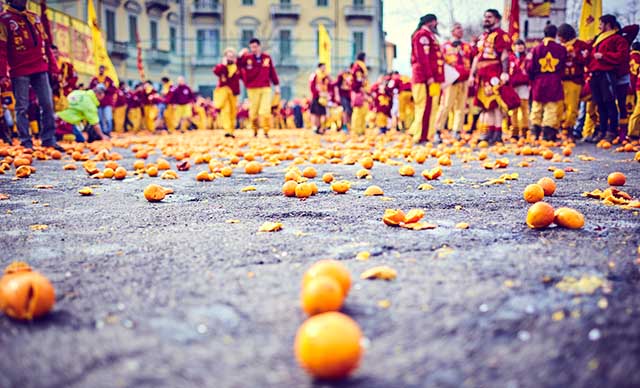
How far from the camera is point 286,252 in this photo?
2.24 m

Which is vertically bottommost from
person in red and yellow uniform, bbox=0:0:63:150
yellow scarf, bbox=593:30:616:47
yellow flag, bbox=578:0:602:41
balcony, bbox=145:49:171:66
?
person in red and yellow uniform, bbox=0:0:63:150

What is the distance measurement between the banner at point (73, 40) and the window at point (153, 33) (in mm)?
19248

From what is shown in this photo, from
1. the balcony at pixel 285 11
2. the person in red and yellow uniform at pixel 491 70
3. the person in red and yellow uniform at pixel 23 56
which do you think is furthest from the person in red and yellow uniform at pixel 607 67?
the balcony at pixel 285 11

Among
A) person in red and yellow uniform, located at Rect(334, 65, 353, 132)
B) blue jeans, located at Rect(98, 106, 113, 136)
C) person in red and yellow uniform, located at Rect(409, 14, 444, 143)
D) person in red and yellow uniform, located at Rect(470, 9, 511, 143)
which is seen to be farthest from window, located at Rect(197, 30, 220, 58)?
person in red and yellow uniform, located at Rect(470, 9, 511, 143)

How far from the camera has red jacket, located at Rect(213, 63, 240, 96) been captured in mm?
13133

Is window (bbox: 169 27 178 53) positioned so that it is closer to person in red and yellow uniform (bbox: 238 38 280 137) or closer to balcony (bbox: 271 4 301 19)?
balcony (bbox: 271 4 301 19)

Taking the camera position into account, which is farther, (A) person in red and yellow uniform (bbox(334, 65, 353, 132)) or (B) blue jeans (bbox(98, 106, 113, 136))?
(B) blue jeans (bbox(98, 106, 113, 136))

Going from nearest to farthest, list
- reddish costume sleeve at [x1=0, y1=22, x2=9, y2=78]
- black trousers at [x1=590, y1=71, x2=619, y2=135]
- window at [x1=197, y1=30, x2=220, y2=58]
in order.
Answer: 1. reddish costume sleeve at [x1=0, y1=22, x2=9, y2=78]
2. black trousers at [x1=590, y1=71, x2=619, y2=135]
3. window at [x1=197, y1=30, x2=220, y2=58]

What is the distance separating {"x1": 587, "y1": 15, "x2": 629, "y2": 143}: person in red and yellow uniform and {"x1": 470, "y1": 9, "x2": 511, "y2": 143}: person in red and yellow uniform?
1.61 meters

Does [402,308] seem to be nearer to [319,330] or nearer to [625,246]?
[319,330]

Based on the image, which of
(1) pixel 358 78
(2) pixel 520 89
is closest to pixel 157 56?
(1) pixel 358 78

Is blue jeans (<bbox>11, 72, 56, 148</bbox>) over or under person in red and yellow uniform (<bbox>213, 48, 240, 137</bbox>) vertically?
under

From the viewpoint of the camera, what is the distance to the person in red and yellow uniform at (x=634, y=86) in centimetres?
938

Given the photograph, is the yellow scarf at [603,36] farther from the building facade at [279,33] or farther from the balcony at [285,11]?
the balcony at [285,11]
